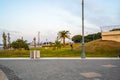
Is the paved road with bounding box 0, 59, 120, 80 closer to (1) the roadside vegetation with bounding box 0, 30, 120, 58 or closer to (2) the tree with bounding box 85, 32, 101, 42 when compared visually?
(1) the roadside vegetation with bounding box 0, 30, 120, 58

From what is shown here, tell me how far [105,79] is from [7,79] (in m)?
4.59

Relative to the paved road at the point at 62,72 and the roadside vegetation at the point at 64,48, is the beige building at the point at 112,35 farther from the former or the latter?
the paved road at the point at 62,72

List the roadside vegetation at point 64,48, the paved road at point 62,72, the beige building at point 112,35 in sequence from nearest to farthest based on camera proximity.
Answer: the paved road at point 62,72
the roadside vegetation at point 64,48
the beige building at point 112,35

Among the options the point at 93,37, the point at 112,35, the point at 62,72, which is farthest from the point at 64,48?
the point at 62,72

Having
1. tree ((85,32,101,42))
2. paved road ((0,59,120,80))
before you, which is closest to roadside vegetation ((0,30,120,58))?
tree ((85,32,101,42))

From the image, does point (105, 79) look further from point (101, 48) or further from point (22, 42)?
point (22, 42)

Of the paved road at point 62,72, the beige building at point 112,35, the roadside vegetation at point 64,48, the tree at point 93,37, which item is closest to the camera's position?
the paved road at point 62,72

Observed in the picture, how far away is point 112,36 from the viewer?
179ft

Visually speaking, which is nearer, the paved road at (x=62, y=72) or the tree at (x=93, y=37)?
Result: the paved road at (x=62, y=72)

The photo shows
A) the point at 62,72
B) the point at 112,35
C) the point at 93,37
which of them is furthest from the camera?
the point at 93,37

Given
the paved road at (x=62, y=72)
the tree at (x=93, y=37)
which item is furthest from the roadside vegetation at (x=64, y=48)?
the paved road at (x=62, y=72)

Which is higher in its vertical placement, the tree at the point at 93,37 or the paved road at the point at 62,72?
the tree at the point at 93,37

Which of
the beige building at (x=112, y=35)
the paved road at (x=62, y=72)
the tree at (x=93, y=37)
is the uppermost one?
the tree at (x=93, y=37)

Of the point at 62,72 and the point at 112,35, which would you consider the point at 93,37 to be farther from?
the point at 62,72
